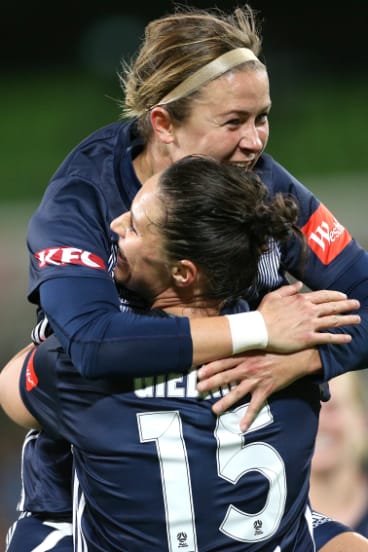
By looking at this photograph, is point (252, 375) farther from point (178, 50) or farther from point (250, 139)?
point (178, 50)

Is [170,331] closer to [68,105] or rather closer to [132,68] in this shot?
[132,68]

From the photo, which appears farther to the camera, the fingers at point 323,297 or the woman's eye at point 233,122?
the woman's eye at point 233,122

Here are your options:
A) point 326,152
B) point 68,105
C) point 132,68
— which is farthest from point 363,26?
point 132,68

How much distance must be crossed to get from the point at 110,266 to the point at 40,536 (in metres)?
0.65

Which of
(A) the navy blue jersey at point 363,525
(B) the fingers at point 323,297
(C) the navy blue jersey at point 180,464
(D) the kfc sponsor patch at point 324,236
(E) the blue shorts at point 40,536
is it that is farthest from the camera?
(A) the navy blue jersey at point 363,525

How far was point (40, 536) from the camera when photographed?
2.39m

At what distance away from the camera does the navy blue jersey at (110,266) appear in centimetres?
202

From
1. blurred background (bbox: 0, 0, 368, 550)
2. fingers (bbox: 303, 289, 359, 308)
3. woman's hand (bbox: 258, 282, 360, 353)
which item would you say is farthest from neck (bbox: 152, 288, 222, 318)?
blurred background (bbox: 0, 0, 368, 550)

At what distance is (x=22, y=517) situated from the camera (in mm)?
2523

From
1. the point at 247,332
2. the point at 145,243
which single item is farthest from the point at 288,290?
the point at 145,243

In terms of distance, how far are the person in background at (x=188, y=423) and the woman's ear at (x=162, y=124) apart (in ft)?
1.55

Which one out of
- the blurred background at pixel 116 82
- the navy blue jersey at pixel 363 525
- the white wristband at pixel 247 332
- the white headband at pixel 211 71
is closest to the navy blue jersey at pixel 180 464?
the white wristband at pixel 247 332

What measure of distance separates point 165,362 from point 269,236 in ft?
1.10

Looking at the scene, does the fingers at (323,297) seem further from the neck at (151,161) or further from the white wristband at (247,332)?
the neck at (151,161)
